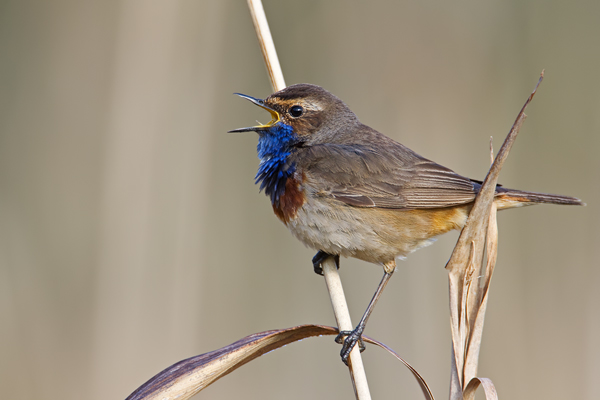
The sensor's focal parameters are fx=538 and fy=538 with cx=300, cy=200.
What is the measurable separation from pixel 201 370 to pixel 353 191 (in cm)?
145

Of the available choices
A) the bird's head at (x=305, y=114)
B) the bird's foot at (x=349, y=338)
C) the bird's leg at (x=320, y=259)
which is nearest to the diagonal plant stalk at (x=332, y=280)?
the bird's foot at (x=349, y=338)

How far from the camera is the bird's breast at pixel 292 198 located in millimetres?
3033

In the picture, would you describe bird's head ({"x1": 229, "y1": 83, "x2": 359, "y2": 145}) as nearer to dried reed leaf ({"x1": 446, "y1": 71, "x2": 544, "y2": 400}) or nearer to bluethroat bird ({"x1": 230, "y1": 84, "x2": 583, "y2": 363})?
bluethroat bird ({"x1": 230, "y1": 84, "x2": 583, "y2": 363})

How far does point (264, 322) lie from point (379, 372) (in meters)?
1.08

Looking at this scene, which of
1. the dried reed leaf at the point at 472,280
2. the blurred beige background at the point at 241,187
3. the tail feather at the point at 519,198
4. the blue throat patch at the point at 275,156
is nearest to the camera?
the dried reed leaf at the point at 472,280

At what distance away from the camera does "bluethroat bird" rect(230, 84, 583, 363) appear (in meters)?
2.98

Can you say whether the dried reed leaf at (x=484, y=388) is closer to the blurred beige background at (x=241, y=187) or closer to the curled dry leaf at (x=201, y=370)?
the curled dry leaf at (x=201, y=370)

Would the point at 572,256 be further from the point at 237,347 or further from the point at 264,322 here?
the point at 237,347

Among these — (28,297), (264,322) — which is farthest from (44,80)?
(264,322)

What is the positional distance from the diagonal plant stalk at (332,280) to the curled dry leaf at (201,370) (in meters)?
0.30

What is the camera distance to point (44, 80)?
195 inches

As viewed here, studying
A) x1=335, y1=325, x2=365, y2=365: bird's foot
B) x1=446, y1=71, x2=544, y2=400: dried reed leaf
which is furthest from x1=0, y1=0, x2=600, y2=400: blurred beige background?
x1=446, y1=71, x2=544, y2=400: dried reed leaf

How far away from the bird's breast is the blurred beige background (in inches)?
62.4

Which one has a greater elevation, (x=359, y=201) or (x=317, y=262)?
(x=359, y=201)
